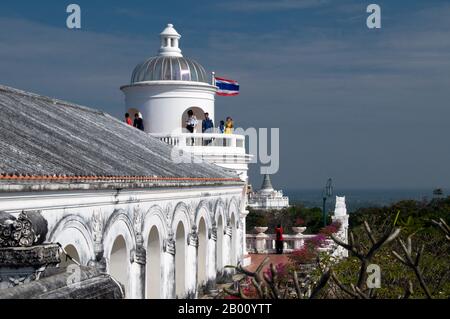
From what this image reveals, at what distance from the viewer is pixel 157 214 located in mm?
20594

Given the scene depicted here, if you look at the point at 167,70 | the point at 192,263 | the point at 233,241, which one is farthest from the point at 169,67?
the point at 192,263

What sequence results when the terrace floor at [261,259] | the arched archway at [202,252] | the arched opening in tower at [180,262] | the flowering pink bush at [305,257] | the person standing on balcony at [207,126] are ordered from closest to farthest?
the flowering pink bush at [305,257] → the arched opening in tower at [180,262] → the arched archway at [202,252] → the terrace floor at [261,259] → the person standing on balcony at [207,126]

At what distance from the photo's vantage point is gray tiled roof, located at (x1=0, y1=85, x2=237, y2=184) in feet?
49.3

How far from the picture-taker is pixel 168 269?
21.8 m

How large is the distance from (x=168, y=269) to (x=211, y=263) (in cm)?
577

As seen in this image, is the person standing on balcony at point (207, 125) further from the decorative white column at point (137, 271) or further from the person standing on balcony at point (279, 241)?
the decorative white column at point (137, 271)

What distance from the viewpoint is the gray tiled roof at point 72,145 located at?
A: 15.0 meters

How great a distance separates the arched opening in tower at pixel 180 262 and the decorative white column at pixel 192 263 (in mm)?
181

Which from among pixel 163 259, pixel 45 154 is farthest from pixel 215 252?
pixel 45 154

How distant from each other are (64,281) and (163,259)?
14967 mm

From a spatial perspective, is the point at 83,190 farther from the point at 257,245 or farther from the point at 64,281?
the point at 257,245

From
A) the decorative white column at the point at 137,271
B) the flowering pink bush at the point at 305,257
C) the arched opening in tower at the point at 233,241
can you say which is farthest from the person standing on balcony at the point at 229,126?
the decorative white column at the point at 137,271
